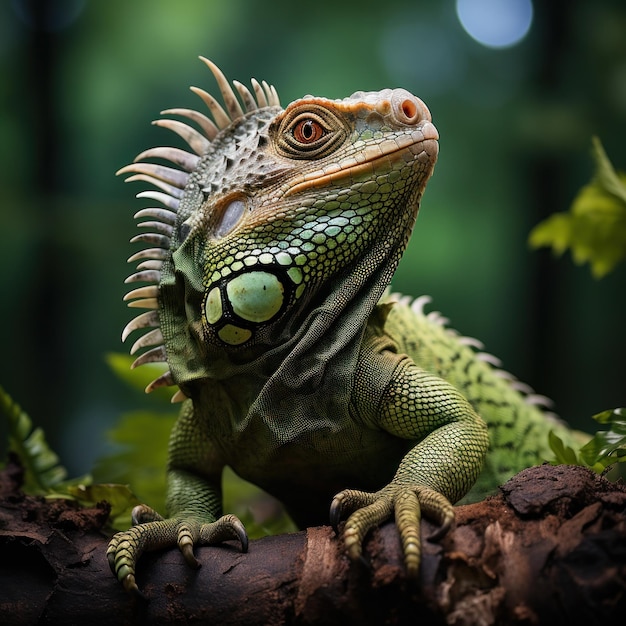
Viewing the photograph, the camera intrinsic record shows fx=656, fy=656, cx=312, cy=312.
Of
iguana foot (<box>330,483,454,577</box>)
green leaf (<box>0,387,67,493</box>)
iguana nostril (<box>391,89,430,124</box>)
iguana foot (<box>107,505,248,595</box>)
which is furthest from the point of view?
green leaf (<box>0,387,67,493</box>)

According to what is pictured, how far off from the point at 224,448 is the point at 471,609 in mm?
1692

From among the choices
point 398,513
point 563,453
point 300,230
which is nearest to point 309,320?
point 300,230

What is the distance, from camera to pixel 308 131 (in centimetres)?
333

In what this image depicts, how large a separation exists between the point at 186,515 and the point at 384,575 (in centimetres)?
139

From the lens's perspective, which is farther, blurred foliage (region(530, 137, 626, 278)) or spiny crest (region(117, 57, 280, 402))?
blurred foliage (region(530, 137, 626, 278))

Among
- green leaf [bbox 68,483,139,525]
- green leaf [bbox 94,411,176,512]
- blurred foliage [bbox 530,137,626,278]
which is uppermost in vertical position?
blurred foliage [bbox 530,137,626,278]

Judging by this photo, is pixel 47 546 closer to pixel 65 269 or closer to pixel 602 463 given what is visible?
pixel 602 463

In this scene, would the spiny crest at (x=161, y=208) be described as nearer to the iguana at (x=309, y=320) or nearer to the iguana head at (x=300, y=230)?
the iguana at (x=309, y=320)

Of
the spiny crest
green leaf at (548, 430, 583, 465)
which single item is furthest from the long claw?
green leaf at (548, 430, 583, 465)

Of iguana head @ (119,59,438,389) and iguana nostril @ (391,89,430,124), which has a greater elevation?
iguana nostril @ (391,89,430,124)

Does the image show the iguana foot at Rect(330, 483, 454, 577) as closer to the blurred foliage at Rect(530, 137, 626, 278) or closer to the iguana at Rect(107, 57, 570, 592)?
the iguana at Rect(107, 57, 570, 592)

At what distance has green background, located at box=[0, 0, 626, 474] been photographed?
328 inches

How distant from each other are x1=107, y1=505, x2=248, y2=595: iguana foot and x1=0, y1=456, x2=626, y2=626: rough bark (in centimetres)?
6

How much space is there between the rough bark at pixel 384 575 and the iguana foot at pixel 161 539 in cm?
6
